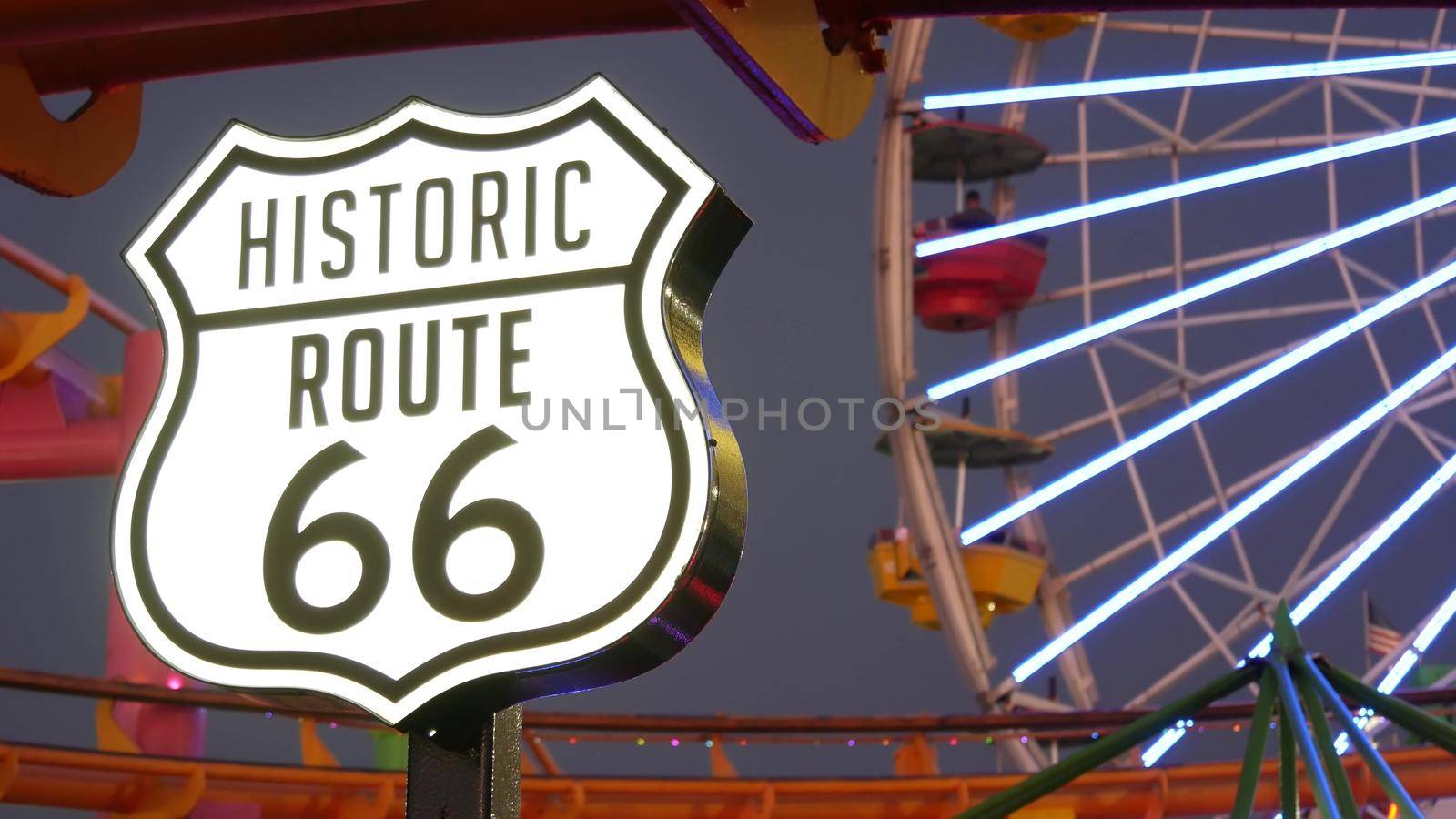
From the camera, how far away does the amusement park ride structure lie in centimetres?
195

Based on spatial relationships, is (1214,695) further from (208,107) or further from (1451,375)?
(208,107)

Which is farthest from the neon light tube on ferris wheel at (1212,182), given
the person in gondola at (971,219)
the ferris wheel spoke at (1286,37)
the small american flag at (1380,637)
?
the small american flag at (1380,637)

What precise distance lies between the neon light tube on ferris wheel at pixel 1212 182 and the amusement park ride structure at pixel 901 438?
0.02 metres

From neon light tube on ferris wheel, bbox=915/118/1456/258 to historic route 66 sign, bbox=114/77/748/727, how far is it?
7.98 meters

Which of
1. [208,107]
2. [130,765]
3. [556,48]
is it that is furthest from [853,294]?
[130,765]

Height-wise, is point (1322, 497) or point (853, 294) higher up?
point (853, 294)

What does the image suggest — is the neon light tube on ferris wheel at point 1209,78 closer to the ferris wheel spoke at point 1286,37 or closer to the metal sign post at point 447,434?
the ferris wheel spoke at point 1286,37

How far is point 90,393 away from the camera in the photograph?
28.2ft

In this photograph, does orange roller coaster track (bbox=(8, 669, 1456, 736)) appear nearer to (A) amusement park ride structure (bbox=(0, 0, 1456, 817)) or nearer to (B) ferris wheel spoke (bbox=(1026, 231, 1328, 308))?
(A) amusement park ride structure (bbox=(0, 0, 1456, 817))

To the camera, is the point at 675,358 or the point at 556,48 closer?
the point at 675,358

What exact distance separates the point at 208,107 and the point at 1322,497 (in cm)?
1182

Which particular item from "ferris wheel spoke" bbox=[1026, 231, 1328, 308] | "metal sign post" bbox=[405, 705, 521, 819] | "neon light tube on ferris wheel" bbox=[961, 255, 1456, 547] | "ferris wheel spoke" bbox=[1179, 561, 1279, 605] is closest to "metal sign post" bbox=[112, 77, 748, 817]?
"metal sign post" bbox=[405, 705, 521, 819]

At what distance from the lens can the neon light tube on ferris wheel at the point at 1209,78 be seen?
A: 373 inches

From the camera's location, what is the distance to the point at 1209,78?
9523 millimetres
